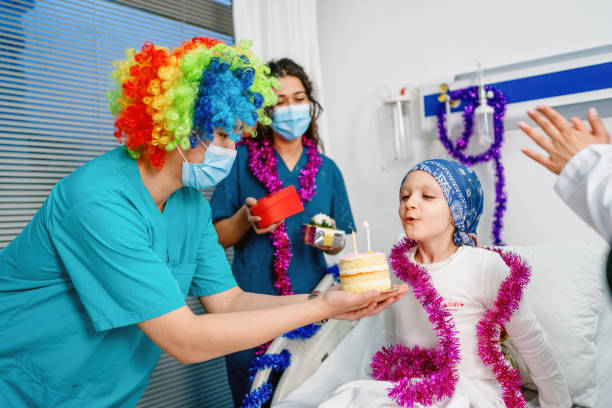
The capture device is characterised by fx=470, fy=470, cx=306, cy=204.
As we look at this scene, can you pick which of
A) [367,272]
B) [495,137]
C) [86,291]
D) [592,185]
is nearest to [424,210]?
[367,272]

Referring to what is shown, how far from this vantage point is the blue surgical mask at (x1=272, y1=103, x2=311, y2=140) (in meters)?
2.29

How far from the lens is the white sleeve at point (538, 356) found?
1688 millimetres

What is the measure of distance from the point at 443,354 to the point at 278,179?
1.16 meters

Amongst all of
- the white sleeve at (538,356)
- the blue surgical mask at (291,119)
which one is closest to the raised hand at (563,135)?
the white sleeve at (538,356)

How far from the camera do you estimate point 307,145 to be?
2.54 meters

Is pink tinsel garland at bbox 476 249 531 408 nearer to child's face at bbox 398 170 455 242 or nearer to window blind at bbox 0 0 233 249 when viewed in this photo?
child's face at bbox 398 170 455 242

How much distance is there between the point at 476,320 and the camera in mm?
1748

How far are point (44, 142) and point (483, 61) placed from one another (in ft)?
7.77

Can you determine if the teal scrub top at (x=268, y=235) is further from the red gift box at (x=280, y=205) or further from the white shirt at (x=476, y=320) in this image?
the white shirt at (x=476, y=320)

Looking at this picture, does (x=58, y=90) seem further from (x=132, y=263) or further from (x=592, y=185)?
(x=592, y=185)

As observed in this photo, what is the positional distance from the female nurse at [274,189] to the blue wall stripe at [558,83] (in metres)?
1.06

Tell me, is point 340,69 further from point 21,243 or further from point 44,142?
point 21,243

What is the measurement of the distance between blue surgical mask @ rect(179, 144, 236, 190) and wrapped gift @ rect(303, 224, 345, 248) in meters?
0.64

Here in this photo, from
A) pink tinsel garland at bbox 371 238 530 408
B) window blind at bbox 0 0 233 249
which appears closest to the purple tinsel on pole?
pink tinsel garland at bbox 371 238 530 408
